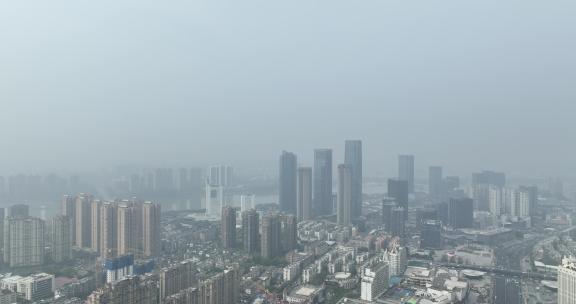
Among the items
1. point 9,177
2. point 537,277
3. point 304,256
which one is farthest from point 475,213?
point 9,177

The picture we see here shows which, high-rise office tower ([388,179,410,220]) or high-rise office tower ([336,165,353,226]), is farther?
high-rise office tower ([388,179,410,220])

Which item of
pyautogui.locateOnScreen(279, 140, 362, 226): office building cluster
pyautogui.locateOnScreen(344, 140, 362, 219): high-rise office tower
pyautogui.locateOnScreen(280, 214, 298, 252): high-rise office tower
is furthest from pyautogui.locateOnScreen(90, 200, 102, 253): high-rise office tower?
pyautogui.locateOnScreen(344, 140, 362, 219): high-rise office tower

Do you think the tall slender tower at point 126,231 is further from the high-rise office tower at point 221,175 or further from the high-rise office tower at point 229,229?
the high-rise office tower at point 221,175

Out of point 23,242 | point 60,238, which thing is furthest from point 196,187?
point 23,242

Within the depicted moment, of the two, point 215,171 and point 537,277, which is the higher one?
point 215,171

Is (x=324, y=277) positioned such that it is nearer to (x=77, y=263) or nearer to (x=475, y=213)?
(x=77, y=263)

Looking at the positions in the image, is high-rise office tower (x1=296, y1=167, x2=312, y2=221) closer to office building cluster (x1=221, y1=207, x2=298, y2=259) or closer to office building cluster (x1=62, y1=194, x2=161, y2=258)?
office building cluster (x1=221, y1=207, x2=298, y2=259)
